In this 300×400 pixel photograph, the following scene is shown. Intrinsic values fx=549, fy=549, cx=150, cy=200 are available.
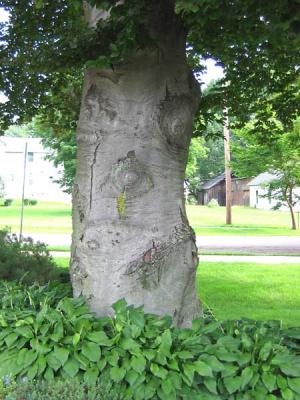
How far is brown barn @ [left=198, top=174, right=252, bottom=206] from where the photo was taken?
7394 cm

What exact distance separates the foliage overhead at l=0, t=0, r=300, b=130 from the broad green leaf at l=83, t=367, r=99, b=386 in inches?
73.4

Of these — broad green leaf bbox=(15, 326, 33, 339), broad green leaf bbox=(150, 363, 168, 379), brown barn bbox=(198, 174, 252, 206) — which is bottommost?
broad green leaf bbox=(150, 363, 168, 379)

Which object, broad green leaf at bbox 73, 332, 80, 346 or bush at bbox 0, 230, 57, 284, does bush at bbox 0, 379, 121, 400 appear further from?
bush at bbox 0, 230, 57, 284

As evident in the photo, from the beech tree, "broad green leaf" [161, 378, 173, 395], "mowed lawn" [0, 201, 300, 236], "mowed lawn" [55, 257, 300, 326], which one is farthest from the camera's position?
"mowed lawn" [0, 201, 300, 236]

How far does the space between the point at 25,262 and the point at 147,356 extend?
133 inches

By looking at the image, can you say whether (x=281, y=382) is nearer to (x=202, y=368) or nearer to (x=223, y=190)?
(x=202, y=368)

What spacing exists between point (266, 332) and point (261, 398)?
2.59 feet

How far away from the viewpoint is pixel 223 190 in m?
75.2

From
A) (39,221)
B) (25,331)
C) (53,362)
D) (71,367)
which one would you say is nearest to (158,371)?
(71,367)

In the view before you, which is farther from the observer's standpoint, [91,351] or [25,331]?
[25,331]

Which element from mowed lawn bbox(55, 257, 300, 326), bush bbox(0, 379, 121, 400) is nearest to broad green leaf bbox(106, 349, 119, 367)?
bush bbox(0, 379, 121, 400)

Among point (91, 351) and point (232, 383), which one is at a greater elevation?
point (91, 351)

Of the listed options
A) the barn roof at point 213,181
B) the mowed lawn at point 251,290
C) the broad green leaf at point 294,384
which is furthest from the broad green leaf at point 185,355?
the barn roof at point 213,181

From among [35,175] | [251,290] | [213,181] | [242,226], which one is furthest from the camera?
[213,181]
